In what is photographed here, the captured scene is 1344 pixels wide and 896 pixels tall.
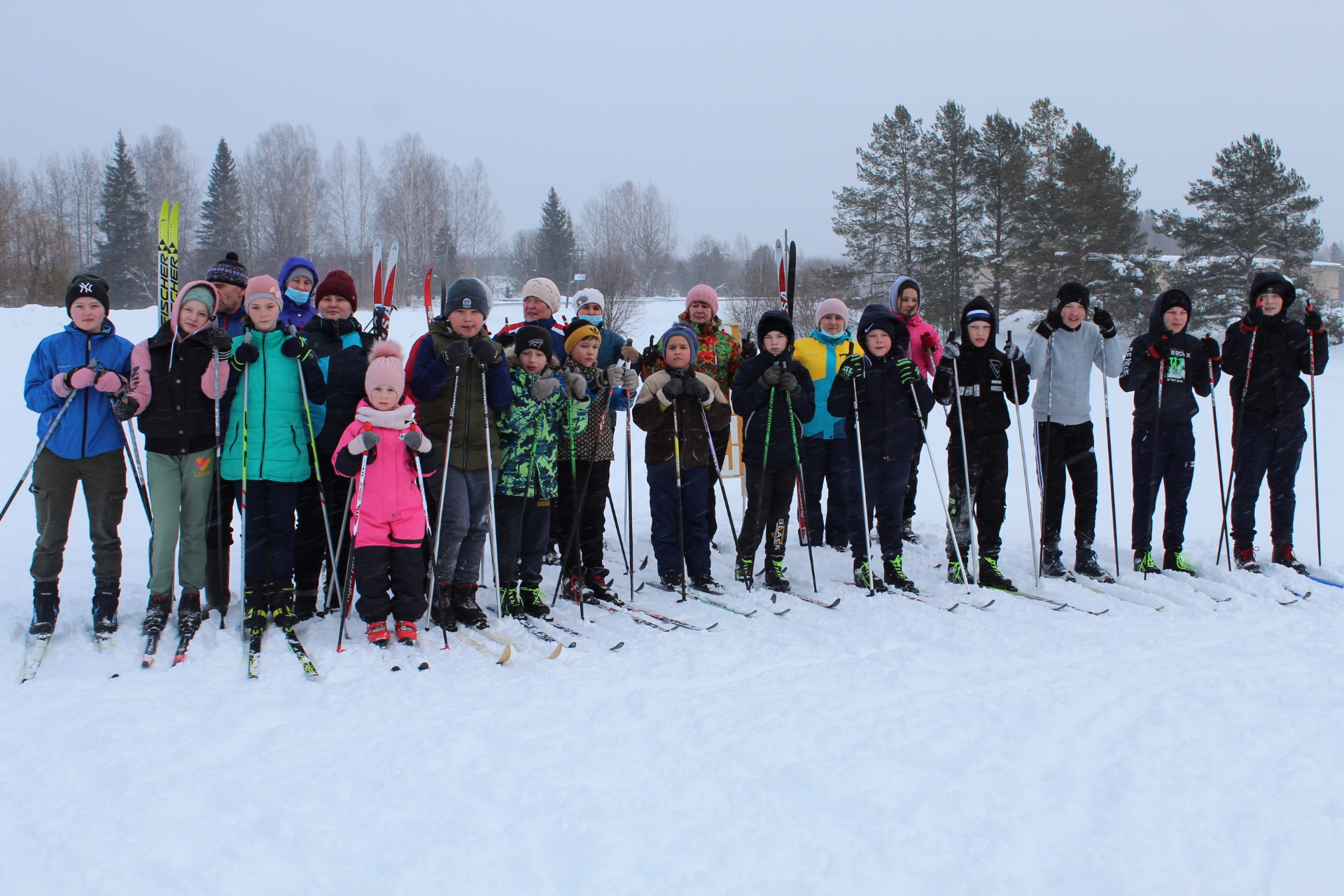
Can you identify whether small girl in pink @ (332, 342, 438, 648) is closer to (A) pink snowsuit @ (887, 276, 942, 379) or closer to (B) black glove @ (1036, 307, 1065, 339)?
(A) pink snowsuit @ (887, 276, 942, 379)

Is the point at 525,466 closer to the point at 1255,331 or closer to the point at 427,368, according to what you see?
the point at 427,368

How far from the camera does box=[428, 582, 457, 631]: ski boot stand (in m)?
4.04

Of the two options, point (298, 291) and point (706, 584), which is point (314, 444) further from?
point (706, 584)

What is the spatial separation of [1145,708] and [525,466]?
3.04 m

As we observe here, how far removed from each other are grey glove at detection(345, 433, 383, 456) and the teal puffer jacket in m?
0.46

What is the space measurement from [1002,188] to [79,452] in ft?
80.8

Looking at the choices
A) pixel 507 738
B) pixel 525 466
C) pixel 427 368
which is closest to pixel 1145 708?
pixel 507 738

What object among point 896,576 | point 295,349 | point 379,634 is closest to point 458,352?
point 295,349

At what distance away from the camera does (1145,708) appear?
10.2 ft

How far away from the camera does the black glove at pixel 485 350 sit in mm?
3994

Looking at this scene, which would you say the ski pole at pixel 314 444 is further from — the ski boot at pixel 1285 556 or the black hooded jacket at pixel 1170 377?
the ski boot at pixel 1285 556

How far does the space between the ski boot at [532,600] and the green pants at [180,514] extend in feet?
5.27

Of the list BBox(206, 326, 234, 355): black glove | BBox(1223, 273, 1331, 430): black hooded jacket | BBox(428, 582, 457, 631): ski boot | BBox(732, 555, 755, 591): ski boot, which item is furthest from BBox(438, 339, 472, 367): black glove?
BBox(1223, 273, 1331, 430): black hooded jacket

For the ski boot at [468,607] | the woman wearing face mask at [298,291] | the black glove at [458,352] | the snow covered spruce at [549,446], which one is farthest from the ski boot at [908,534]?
the woman wearing face mask at [298,291]
